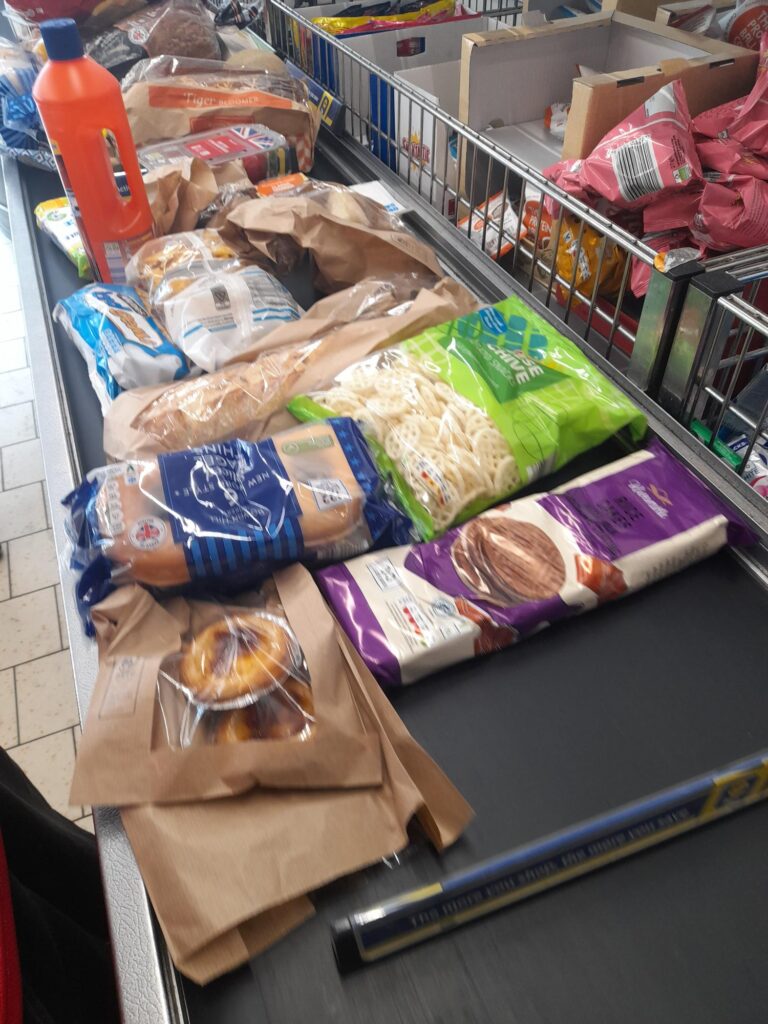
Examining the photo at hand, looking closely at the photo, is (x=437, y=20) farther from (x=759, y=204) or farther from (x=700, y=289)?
(x=700, y=289)

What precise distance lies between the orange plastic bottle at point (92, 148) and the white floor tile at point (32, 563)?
116cm

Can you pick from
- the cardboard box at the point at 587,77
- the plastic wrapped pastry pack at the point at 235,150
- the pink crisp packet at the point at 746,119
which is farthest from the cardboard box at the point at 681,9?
the plastic wrapped pastry pack at the point at 235,150

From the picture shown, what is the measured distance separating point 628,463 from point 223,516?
0.47 metres

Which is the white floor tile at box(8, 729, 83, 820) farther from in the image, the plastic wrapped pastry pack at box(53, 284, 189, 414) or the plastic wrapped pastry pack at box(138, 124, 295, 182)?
the plastic wrapped pastry pack at box(138, 124, 295, 182)

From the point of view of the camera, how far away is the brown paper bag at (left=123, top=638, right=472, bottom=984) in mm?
536

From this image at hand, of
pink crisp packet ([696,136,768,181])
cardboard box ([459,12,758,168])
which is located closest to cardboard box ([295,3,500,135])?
cardboard box ([459,12,758,168])

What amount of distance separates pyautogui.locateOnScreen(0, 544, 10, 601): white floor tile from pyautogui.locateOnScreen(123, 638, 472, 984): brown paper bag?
5.51 ft

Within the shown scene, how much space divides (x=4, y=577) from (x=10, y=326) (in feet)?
4.34

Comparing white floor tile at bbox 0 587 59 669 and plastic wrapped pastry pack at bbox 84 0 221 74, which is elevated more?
plastic wrapped pastry pack at bbox 84 0 221 74

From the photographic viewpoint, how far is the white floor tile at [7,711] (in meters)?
1.74

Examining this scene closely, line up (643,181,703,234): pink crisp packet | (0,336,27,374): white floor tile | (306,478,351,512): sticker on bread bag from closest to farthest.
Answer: (306,478,351,512): sticker on bread bag → (643,181,703,234): pink crisp packet → (0,336,27,374): white floor tile

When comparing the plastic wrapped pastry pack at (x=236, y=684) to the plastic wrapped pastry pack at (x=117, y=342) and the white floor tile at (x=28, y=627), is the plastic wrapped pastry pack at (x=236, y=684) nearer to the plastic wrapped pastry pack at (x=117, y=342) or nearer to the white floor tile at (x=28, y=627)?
the plastic wrapped pastry pack at (x=117, y=342)

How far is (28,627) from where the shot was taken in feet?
6.42

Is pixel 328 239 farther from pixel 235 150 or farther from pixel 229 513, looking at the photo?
pixel 229 513
